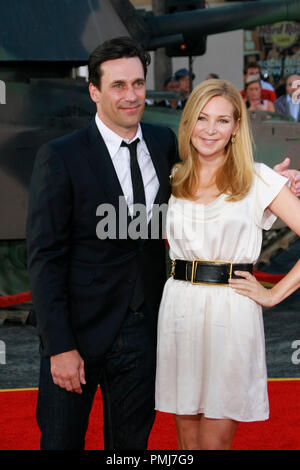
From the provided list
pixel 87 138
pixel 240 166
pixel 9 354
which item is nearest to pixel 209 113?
pixel 240 166

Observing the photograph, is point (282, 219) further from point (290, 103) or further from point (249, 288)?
point (290, 103)

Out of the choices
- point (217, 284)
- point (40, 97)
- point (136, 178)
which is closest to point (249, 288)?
point (217, 284)

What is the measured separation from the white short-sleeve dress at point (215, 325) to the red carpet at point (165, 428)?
138cm

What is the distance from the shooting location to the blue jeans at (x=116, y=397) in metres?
3.09

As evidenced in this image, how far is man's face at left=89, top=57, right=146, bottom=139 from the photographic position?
3053mm

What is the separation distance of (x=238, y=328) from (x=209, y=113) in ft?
2.77

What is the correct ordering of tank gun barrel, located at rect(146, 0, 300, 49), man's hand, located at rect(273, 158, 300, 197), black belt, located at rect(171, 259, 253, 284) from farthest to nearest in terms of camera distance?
tank gun barrel, located at rect(146, 0, 300, 49)
man's hand, located at rect(273, 158, 300, 197)
black belt, located at rect(171, 259, 253, 284)

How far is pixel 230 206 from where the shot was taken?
3.13m

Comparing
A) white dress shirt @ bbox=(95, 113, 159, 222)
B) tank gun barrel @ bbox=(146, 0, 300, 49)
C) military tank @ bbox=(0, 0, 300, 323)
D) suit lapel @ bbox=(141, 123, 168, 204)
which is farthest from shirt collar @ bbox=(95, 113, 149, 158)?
tank gun barrel @ bbox=(146, 0, 300, 49)

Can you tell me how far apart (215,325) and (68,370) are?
60 cm

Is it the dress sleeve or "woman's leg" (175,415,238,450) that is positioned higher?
Answer: the dress sleeve

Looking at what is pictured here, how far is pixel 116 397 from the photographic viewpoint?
3.20 meters

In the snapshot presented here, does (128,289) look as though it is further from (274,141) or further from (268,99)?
(268,99)

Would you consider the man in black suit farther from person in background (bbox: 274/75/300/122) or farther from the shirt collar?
person in background (bbox: 274/75/300/122)
